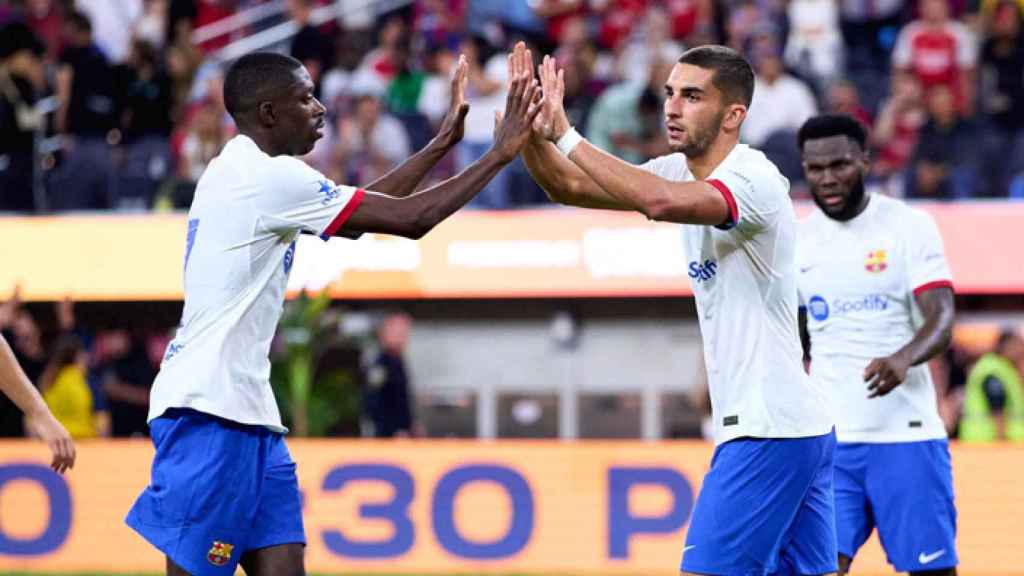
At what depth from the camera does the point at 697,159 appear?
6410 mm

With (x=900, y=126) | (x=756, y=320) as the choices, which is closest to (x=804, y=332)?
(x=756, y=320)

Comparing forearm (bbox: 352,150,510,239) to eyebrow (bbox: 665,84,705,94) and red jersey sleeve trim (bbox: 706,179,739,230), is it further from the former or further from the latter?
red jersey sleeve trim (bbox: 706,179,739,230)

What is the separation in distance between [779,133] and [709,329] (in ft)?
29.8

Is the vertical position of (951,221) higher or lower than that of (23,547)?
higher

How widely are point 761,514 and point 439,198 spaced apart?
1594mm

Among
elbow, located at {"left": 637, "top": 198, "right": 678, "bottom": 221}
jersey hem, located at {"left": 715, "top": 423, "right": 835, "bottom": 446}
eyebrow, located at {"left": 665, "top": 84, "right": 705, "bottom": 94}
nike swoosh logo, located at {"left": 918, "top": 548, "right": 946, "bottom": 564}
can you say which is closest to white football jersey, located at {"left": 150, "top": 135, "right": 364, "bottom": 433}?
elbow, located at {"left": 637, "top": 198, "right": 678, "bottom": 221}

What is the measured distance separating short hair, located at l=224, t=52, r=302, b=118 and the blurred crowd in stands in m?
9.28

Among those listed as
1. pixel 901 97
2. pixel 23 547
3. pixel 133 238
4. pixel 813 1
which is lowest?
pixel 23 547

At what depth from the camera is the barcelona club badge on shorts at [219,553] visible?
6.20 m

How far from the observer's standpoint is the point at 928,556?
26.6ft

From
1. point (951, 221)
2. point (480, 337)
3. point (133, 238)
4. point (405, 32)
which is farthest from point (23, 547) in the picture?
point (951, 221)

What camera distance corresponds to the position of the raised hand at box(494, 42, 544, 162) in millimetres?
6480

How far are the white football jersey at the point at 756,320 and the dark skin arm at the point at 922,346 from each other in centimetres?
111

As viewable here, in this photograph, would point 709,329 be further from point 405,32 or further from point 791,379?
point 405,32
